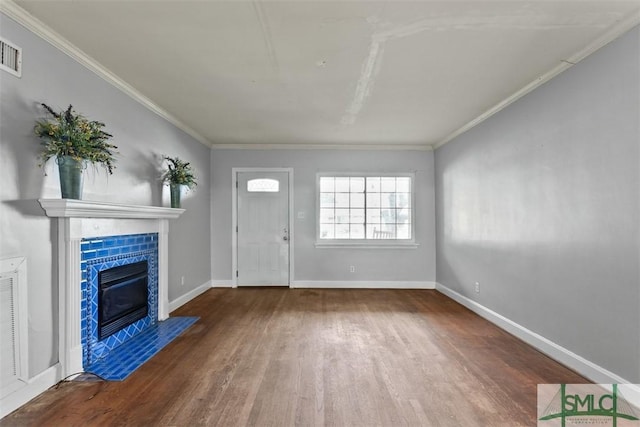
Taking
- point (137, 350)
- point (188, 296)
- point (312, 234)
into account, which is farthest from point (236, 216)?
point (137, 350)

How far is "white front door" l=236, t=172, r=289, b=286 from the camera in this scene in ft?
18.6

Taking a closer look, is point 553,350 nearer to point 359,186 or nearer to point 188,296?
point 359,186

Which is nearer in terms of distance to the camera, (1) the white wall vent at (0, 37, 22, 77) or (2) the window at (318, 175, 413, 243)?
(1) the white wall vent at (0, 37, 22, 77)

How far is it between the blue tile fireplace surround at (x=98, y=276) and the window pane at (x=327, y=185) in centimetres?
270

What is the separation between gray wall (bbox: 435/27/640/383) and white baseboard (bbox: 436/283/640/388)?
0.05 m

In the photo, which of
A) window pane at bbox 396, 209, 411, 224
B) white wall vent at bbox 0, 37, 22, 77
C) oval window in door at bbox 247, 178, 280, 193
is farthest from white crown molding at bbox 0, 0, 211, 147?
window pane at bbox 396, 209, 411, 224

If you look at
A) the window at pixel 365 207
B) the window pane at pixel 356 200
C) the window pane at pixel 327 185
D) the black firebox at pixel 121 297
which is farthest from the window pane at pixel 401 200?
the black firebox at pixel 121 297

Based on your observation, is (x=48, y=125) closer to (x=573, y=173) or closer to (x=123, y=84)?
(x=123, y=84)

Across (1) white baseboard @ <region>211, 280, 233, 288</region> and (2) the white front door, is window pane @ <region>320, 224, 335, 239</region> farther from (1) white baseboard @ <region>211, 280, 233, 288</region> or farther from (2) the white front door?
(1) white baseboard @ <region>211, 280, 233, 288</region>

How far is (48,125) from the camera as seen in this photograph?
219 cm

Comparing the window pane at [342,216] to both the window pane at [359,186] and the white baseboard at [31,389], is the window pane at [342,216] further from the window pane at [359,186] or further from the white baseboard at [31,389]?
the white baseboard at [31,389]

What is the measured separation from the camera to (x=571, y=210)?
262 centimetres

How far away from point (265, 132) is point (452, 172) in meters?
2.87

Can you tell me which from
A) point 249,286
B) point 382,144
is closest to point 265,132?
point 382,144
